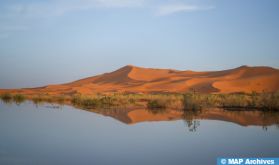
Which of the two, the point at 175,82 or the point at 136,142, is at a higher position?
the point at 175,82

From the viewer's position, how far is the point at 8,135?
30.1ft

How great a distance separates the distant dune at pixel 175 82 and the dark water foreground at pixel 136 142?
32155 mm

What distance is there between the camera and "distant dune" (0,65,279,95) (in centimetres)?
4519

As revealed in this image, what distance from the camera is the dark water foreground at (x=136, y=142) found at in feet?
22.0

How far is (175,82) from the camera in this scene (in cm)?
5478

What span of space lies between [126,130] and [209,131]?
2.06 metres

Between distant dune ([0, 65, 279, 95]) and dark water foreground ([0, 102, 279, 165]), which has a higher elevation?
distant dune ([0, 65, 279, 95])

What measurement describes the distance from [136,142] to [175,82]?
1836 inches

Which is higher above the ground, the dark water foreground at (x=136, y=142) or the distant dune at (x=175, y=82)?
the distant dune at (x=175, y=82)

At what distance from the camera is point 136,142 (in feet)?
27.6

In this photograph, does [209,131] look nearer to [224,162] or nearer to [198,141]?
[198,141]

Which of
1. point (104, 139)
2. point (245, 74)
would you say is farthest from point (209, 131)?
point (245, 74)

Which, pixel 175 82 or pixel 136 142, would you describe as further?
pixel 175 82

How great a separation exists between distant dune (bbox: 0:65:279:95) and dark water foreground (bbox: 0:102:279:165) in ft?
105
